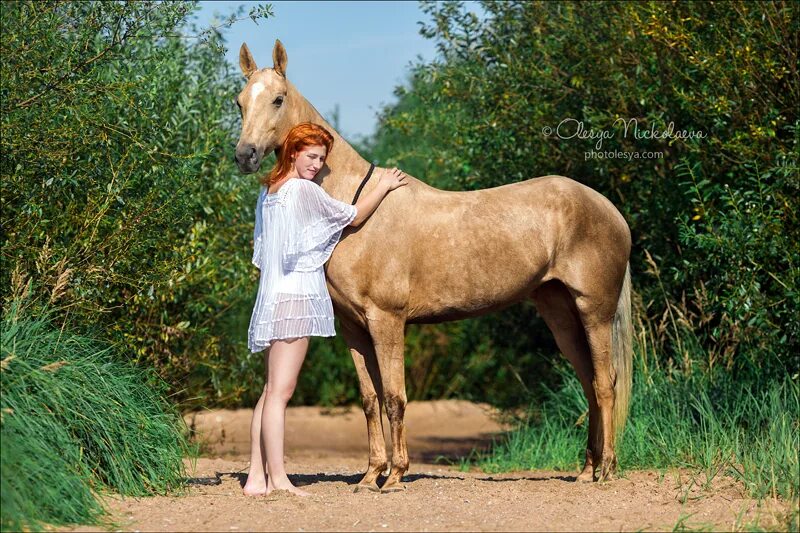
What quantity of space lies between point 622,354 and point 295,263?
243cm

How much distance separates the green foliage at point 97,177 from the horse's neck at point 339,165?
0.72 m

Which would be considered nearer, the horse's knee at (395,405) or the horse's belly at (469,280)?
the horse's knee at (395,405)

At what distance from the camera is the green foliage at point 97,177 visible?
5.78m

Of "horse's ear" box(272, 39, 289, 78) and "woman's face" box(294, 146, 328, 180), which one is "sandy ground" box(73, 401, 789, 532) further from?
"horse's ear" box(272, 39, 289, 78)

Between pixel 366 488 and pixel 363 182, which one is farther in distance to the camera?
pixel 363 182

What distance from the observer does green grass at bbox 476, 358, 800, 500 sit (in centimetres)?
600

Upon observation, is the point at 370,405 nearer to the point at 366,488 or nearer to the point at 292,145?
the point at 366,488

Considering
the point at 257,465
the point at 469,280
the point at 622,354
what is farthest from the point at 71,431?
the point at 622,354

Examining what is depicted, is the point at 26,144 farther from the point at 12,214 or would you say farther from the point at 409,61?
the point at 409,61

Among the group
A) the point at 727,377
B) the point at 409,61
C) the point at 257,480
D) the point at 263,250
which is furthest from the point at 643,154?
the point at 257,480

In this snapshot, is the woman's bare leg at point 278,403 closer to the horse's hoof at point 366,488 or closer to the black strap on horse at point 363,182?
the horse's hoof at point 366,488

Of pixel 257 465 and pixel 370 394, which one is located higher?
pixel 370 394

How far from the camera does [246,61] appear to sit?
5898 mm

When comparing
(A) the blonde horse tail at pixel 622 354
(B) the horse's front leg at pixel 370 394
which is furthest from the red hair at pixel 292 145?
(A) the blonde horse tail at pixel 622 354
